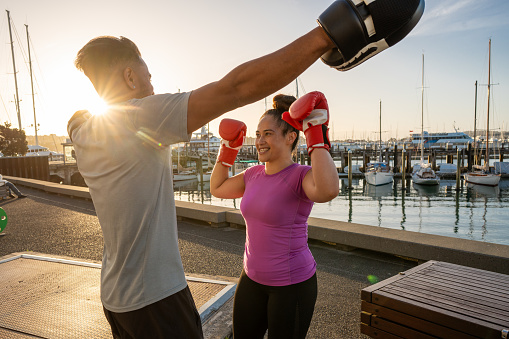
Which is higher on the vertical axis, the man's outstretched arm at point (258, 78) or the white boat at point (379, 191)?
the man's outstretched arm at point (258, 78)

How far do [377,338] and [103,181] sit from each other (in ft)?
8.51

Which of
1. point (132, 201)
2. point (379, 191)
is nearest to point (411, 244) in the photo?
point (132, 201)

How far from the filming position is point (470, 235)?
16.1 meters

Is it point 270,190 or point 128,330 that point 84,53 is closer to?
point 128,330

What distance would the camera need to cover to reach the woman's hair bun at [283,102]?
2.53 m

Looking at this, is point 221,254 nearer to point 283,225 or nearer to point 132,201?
point 283,225

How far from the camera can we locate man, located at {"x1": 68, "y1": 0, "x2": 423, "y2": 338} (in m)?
1.14

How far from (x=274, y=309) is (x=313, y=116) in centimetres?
123

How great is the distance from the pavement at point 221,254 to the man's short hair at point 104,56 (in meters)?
2.78

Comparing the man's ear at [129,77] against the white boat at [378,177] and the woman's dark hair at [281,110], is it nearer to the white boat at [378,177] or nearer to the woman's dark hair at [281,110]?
the woman's dark hair at [281,110]

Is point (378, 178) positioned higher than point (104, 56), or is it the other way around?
point (104, 56)

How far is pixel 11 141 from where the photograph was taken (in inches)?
1523

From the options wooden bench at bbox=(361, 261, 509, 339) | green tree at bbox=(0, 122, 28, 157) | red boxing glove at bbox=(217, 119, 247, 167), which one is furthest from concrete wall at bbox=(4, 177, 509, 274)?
green tree at bbox=(0, 122, 28, 157)

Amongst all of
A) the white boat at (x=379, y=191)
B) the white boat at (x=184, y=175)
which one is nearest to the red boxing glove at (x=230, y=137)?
the white boat at (x=379, y=191)
